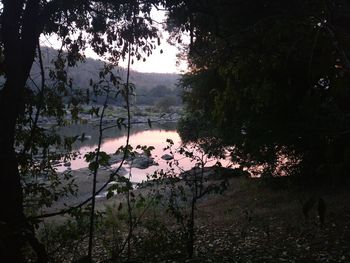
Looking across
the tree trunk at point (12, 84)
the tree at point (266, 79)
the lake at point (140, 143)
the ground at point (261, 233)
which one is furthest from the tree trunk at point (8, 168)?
the lake at point (140, 143)

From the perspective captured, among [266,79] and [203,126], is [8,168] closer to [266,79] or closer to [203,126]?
[266,79]

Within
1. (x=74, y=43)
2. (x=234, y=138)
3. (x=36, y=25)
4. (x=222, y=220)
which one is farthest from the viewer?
(x=234, y=138)

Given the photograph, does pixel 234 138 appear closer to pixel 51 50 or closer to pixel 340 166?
pixel 51 50

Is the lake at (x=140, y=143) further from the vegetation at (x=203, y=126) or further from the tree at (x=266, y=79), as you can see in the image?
the vegetation at (x=203, y=126)

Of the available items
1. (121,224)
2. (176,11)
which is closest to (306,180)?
(121,224)

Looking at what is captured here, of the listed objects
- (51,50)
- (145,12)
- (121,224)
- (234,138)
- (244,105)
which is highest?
(145,12)

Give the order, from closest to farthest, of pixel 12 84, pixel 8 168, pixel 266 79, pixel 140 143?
pixel 266 79 → pixel 8 168 → pixel 12 84 → pixel 140 143

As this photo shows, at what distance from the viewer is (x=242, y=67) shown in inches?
149

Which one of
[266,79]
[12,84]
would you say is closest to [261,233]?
[266,79]

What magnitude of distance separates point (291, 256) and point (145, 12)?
14.7 feet

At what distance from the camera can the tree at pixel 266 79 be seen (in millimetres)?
2629

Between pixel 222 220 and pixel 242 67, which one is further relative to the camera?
pixel 222 220

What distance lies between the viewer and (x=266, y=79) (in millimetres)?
3832

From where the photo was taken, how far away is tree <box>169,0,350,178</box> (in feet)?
8.63
